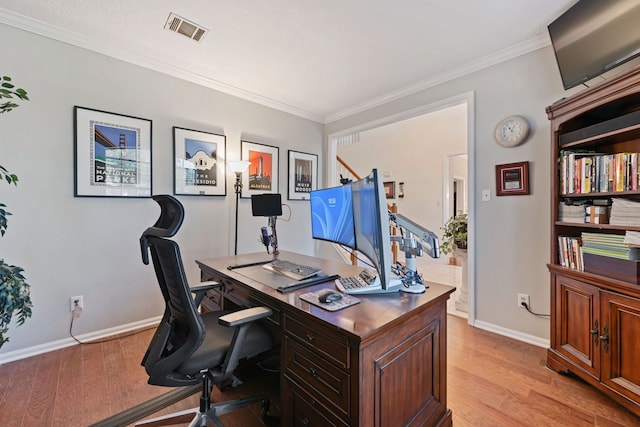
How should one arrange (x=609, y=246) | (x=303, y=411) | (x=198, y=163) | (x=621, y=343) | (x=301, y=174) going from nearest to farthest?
(x=303, y=411), (x=621, y=343), (x=609, y=246), (x=198, y=163), (x=301, y=174)

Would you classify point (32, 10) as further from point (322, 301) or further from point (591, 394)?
point (591, 394)

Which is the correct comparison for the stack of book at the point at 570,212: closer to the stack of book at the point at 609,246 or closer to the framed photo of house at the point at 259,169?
the stack of book at the point at 609,246

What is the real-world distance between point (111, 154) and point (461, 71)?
3.34m

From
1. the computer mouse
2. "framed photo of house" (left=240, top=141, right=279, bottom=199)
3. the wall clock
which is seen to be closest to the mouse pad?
the computer mouse

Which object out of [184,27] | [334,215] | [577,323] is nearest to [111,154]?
[184,27]

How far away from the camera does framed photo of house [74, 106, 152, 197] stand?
2.27 m

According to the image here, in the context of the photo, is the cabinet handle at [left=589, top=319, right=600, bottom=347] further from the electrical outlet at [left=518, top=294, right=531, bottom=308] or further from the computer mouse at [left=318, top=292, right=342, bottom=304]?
the computer mouse at [left=318, top=292, right=342, bottom=304]

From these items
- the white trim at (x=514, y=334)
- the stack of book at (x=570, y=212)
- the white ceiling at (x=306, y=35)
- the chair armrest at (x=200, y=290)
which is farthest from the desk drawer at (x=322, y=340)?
the white trim at (x=514, y=334)

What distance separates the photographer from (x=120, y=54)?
2.43m

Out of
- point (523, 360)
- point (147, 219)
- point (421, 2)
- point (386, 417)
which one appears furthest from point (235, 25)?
point (523, 360)

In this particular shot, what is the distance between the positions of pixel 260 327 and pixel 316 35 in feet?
7.28

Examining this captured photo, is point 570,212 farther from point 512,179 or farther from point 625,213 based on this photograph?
point 512,179

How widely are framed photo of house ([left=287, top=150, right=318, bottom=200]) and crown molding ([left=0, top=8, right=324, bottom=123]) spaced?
2.41ft

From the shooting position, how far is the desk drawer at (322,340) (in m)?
0.96
